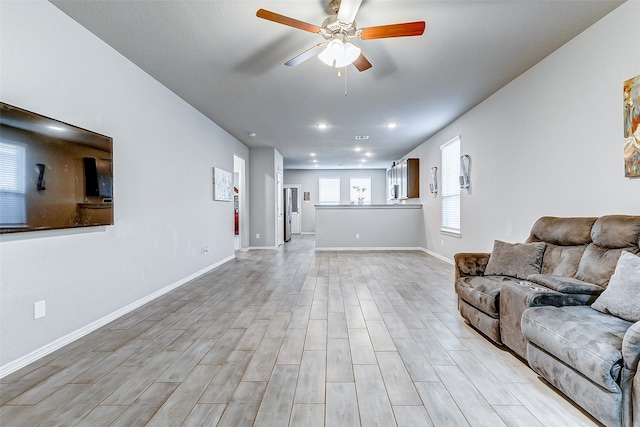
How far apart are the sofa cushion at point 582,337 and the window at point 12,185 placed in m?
3.43

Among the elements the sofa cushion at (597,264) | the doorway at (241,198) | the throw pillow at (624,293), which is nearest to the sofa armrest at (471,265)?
the sofa cushion at (597,264)

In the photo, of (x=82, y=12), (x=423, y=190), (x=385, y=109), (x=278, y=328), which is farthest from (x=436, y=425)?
(x=423, y=190)

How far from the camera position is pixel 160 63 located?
3.36m

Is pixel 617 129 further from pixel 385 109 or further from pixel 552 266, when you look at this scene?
pixel 385 109

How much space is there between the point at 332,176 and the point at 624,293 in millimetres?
11089

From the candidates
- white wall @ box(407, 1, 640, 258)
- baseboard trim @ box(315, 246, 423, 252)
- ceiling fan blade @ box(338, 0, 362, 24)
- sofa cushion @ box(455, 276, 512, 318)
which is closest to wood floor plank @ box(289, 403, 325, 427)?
sofa cushion @ box(455, 276, 512, 318)

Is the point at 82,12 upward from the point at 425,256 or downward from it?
upward

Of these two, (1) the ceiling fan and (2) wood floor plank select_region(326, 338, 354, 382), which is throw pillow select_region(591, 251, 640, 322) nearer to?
(2) wood floor plank select_region(326, 338, 354, 382)

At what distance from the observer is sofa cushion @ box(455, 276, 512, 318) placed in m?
2.46

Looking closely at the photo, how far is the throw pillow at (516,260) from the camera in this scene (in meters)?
2.78

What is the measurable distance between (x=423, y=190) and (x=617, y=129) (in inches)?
207

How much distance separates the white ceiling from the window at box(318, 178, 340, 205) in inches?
282

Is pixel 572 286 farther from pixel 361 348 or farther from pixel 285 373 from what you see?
pixel 285 373

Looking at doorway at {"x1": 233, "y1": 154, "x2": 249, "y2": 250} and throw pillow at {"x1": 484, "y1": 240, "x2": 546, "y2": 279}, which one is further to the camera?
doorway at {"x1": 233, "y1": 154, "x2": 249, "y2": 250}
